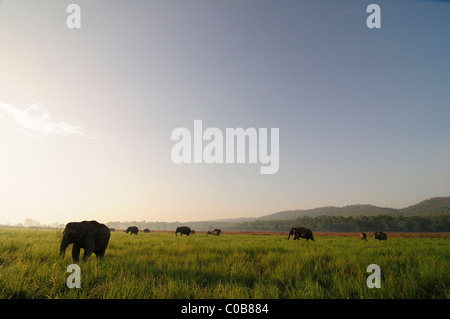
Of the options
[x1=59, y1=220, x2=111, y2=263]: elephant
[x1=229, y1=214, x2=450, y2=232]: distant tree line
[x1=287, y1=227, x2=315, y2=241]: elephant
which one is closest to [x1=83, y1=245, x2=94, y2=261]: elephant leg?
[x1=59, y1=220, x2=111, y2=263]: elephant

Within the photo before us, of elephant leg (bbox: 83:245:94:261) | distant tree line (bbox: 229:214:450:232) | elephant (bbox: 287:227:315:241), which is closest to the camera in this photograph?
elephant leg (bbox: 83:245:94:261)

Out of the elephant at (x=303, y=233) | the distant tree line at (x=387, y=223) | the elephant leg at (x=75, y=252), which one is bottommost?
the distant tree line at (x=387, y=223)

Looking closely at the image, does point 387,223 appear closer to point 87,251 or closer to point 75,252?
point 87,251

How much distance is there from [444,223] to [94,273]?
409ft

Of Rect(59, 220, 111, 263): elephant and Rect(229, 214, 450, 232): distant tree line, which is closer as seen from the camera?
Rect(59, 220, 111, 263): elephant

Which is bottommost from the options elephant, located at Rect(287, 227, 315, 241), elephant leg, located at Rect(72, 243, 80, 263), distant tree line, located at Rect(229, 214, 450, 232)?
distant tree line, located at Rect(229, 214, 450, 232)

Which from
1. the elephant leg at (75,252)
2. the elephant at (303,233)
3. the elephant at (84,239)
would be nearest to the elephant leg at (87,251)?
the elephant at (84,239)

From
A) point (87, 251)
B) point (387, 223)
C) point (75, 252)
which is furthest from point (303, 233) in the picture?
point (387, 223)

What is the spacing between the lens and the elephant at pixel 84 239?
295 inches

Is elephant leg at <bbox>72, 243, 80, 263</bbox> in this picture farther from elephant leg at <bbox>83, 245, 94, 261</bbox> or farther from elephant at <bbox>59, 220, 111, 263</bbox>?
elephant leg at <bbox>83, 245, 94, 261</bbox>

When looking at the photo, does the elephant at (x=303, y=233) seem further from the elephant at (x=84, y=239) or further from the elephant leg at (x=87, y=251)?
the elephant leg at (x=87, y=251)

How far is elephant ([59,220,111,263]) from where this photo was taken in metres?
7.48
